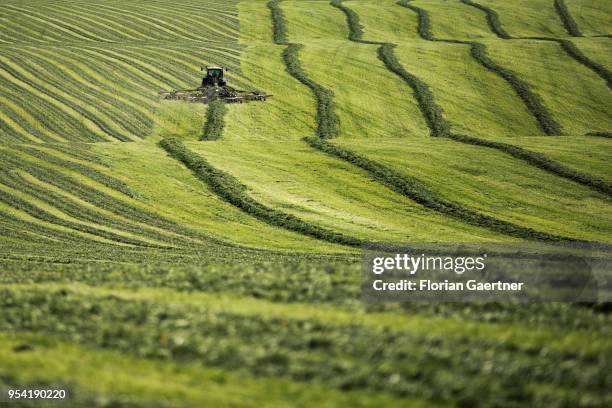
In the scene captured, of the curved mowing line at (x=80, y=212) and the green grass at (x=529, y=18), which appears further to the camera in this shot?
the green grass at (x=529, y=18)

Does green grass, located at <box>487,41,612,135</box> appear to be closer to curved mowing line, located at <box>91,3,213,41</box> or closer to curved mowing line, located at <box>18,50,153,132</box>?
curved mowing line, located at <box>18,50,153,132</box>

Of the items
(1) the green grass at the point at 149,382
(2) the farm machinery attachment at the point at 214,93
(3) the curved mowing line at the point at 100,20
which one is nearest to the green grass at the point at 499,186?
(2) the farm machinery attachment at the point at 214,93

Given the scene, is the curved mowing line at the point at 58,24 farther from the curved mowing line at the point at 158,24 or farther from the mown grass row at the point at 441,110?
the mown grass row at the point at 441,110

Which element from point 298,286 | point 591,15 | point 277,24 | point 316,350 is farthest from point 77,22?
point 316,350

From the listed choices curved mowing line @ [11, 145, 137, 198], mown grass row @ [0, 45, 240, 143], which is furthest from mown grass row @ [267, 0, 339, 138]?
curved mowing line @ [11, 145, 137, 198]

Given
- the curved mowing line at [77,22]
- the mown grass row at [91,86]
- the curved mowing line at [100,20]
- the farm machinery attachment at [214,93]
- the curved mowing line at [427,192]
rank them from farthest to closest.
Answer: the curved mowing line at [100,20], the curved mowing line at [77,22], the farm machinery attachment at [214,93], the mown grass row at [91,86], the curved mowing line at [427,192]

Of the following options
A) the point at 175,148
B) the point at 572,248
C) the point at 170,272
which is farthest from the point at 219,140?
the point at 170,272

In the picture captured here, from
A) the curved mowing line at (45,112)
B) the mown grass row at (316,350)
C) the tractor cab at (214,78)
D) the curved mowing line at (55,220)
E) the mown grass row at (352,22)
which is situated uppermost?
the mown grass row at (352,22)

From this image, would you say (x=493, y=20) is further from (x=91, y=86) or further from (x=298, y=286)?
(x=298, y=286)
